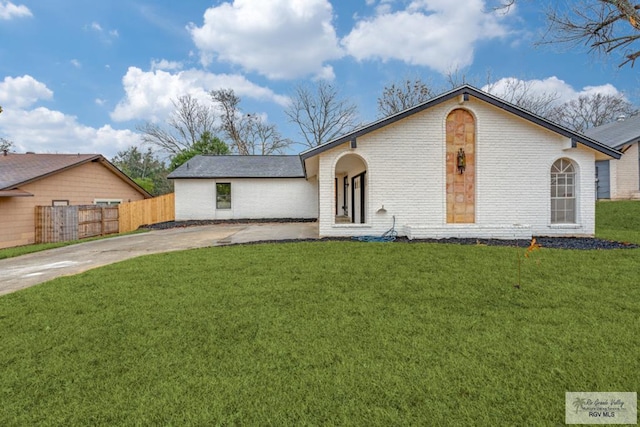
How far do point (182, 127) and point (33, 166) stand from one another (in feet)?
68.2

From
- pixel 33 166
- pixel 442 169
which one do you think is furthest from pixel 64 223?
pixel 442 169

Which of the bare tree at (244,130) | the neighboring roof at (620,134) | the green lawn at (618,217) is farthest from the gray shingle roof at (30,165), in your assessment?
the neighboring roof at (620,134)

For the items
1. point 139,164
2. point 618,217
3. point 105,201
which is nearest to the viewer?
point 618,217

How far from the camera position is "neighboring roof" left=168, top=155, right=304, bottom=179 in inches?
719

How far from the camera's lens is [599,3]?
29.8 feet

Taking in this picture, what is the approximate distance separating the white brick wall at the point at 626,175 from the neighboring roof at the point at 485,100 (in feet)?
33.6

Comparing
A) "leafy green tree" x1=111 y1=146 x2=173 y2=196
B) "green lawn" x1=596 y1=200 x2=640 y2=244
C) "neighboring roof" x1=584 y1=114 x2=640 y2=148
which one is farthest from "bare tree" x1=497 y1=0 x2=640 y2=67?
"leafy green tree" x1=111 y1=146 x2=173 y2=196

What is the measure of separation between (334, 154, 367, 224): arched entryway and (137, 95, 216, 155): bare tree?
22505 millimetres

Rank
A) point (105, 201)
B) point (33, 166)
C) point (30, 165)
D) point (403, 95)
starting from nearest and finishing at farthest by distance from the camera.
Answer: point (33, 166) → point (30, 165) → point (105, 201) → point (403, 95)

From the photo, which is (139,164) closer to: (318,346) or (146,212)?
(146,212)

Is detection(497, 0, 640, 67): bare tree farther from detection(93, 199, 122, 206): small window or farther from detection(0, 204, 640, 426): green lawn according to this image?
detection(93, 199, 122, 206): small window

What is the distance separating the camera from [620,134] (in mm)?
17719

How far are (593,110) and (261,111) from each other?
35765 millimetres

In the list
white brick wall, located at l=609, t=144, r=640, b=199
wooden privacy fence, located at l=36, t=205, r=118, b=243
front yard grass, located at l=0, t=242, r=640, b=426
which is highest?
white brick wall, located at l=609, t=144, r=640, b=199
